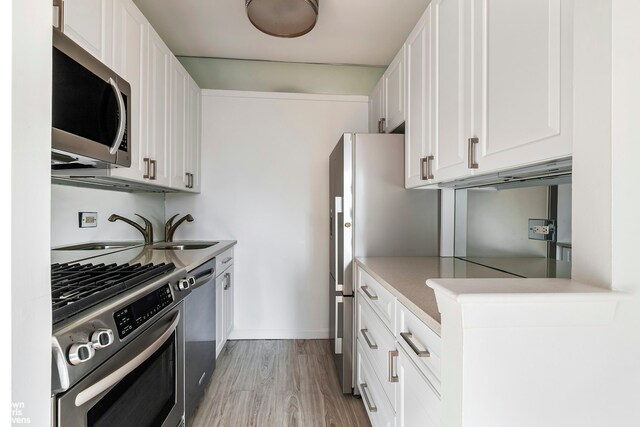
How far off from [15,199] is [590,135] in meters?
1.11

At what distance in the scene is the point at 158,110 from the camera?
6.34 ft

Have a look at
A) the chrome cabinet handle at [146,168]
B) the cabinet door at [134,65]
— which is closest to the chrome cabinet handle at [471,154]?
the cabinet door at [134,65]

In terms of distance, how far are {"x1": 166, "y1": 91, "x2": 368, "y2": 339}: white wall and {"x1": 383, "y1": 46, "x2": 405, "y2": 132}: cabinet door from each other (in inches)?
24.1

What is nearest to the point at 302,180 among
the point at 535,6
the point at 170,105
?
the point at 170,105

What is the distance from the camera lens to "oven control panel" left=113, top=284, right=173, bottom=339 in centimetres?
94

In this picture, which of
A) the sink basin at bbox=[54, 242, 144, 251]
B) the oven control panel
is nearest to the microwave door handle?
the oven control panel

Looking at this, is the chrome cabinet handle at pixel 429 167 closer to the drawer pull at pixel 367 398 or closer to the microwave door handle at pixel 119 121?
the drawer pull at pixel 367 398

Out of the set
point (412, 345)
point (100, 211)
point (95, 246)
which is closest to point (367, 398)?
point (412, 345)

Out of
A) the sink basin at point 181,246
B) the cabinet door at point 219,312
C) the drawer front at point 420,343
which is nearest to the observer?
the drawer front at point 420,343

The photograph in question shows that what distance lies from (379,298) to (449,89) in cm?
101

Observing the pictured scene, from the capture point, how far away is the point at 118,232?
2.19 meters

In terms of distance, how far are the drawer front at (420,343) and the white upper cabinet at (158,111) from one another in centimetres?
163

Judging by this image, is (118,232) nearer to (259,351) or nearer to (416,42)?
(259,351)

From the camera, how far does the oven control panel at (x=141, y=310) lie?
94 centimetres
